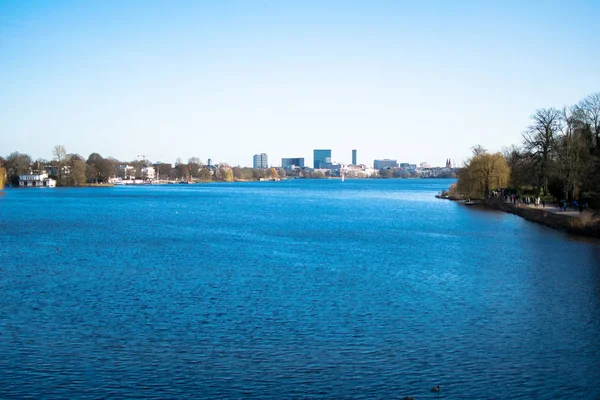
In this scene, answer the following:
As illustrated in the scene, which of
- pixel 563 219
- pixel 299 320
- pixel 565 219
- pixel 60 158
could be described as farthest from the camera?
pixel 60 158

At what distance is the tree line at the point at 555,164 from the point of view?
44.9 metres

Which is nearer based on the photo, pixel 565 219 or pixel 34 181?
pixel 565 219

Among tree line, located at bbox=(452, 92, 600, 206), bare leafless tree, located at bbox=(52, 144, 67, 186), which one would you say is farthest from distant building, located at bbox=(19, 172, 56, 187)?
tree line, located at bbox=(452, 92, 600, 206)

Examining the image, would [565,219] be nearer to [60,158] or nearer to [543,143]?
[543,143]

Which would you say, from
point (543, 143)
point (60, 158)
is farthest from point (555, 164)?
point (60, 158)

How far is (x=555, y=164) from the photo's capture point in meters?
49.2

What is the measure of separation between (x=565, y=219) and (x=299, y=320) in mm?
28215

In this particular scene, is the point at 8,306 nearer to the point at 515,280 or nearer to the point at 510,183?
the point at 515,280

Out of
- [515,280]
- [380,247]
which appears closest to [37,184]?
[380,247]

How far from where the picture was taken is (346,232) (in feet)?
129

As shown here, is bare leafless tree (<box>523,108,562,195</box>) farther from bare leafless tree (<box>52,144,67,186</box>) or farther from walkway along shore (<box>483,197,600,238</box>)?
bare leafless tree (<box>52,144,67,186</box>)

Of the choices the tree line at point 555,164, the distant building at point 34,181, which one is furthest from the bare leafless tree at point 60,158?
the tree line at point 555,164

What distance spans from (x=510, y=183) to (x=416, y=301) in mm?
53327

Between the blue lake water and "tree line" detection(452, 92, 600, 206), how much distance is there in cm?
1508
